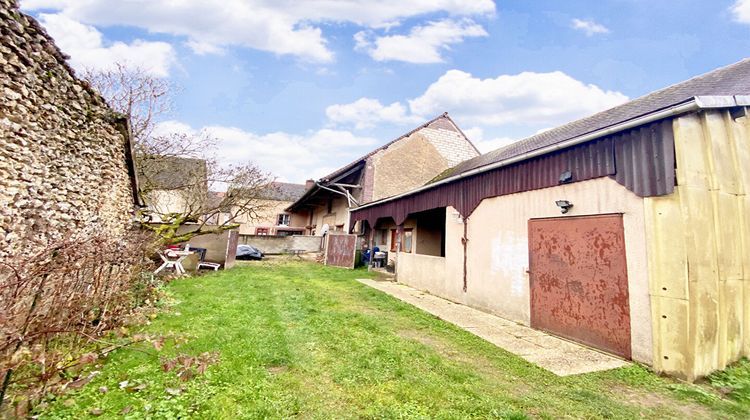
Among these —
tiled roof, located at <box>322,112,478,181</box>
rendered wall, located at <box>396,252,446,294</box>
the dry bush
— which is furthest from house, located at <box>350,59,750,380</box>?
tiled roof, located at <box>322,112,478,181</box>

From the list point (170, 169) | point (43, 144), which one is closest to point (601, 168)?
point (43, 144)

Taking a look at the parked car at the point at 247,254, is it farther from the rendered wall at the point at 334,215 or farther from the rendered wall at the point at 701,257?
the rendered wall at the point at 701,257

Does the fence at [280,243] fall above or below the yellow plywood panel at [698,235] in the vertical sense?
below

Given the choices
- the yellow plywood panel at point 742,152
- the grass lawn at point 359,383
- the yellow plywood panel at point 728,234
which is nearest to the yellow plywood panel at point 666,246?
the yellow plywood panel at point 728,234

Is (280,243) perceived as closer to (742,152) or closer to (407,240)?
(407,240)

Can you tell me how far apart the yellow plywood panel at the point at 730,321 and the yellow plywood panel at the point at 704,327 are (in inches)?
4.5

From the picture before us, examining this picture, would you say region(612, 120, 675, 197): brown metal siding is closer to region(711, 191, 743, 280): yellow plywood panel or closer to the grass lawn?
region(711, 191, 743, 280): yellow plywood panel

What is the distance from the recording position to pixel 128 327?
456 centimetres

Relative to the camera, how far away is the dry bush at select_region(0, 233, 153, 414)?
7.21 feet

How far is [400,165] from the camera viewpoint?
17.1 meters

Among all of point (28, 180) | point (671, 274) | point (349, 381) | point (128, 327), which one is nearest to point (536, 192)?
point (671, 274)

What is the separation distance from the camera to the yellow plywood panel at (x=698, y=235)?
3.53m

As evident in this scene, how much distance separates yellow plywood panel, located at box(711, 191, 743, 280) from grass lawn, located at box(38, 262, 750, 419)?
118cm

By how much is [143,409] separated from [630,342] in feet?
17.9
